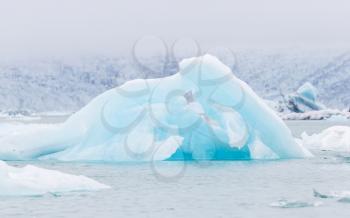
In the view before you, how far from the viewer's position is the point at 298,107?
10369 cm

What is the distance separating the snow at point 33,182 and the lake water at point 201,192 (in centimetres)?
29

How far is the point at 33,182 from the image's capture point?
18219 millimetres

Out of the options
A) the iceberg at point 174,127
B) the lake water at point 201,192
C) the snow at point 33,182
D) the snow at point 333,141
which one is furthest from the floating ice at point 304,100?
the snow at point 33,182

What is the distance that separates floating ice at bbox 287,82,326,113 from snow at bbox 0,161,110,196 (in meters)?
78.1

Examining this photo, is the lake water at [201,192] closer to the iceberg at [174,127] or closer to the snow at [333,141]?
the iceberg at [174,127]

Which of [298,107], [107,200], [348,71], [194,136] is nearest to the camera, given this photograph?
[107,200]

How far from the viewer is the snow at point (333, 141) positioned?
3550 centimetres

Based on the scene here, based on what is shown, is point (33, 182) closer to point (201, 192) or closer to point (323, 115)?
point (201, 192)

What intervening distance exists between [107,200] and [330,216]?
5.23 meters

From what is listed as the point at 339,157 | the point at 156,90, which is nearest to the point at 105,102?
the point at 156,90

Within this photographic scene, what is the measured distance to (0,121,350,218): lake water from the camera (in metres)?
16.3

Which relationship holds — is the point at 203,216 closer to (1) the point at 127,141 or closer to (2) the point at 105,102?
(1) the point at 127,141

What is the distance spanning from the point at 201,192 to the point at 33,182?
13.8 ft

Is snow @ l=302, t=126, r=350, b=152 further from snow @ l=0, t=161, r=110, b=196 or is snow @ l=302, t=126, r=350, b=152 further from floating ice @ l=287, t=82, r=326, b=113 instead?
floating ice @ l=287, t=82, r=326, b=113
